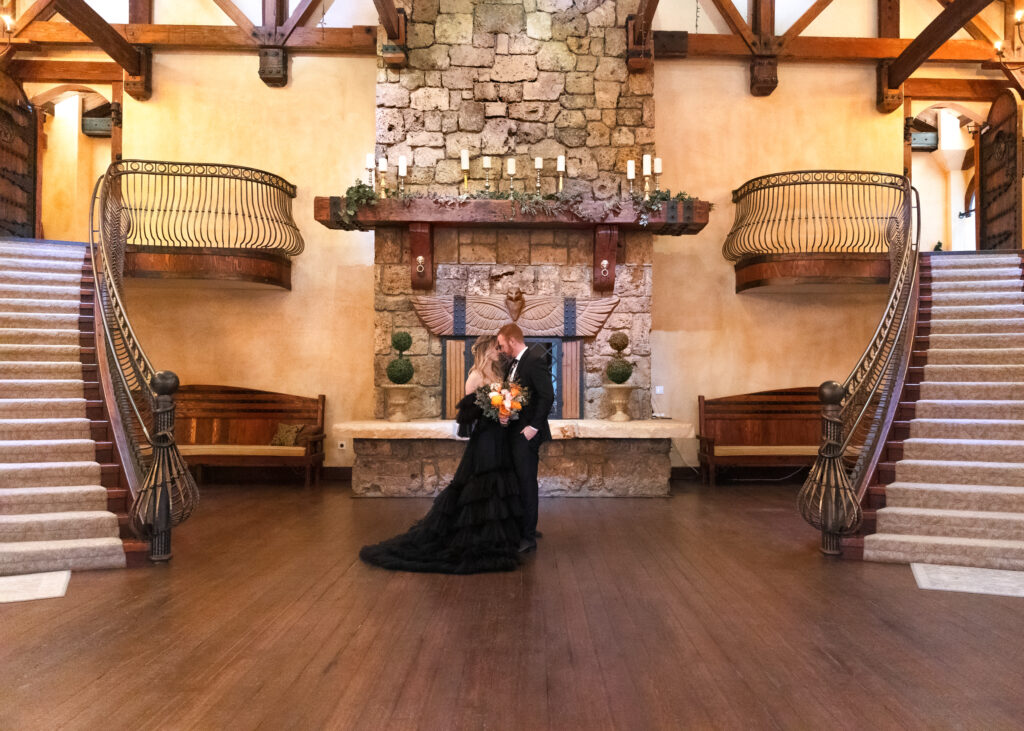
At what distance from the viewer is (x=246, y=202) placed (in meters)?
8.75

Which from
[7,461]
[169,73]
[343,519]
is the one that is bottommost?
[343,519]

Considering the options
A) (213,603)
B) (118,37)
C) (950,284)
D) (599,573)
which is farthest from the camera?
(118,37)

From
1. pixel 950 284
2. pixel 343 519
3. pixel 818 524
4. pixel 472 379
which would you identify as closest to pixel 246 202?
pixel 343 519

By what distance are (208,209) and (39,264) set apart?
7.45ft

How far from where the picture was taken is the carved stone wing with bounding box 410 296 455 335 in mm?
7969

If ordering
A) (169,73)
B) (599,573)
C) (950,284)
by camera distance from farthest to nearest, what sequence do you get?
(169,73) → (950,284) → (599,573)

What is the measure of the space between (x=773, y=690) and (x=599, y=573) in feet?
5.77

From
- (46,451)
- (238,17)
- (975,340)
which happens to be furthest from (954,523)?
(238,17)

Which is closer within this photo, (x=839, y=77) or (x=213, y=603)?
(x=213, y=603)

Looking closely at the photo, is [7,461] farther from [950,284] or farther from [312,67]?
[950,284]

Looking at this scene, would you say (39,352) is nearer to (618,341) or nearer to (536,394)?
(536,394)

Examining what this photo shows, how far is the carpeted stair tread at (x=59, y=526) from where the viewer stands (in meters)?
4.33

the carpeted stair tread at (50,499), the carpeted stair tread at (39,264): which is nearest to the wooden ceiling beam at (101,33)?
the carpeted stair tread at (39,264)

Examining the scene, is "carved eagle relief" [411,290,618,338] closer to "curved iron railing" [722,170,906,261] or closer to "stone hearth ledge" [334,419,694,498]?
"stone hearth ledge" [334,419,694,498]
